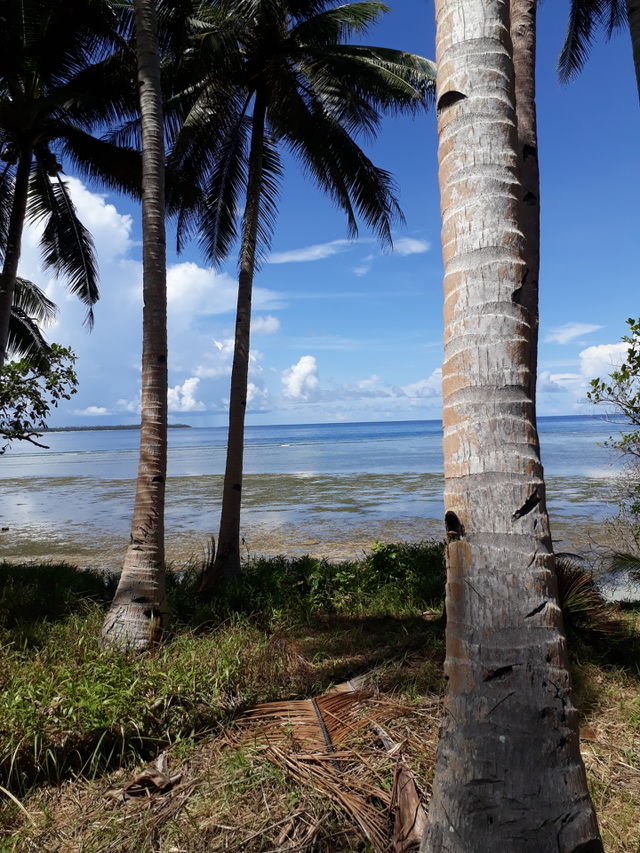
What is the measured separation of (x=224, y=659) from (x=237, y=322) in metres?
5.53

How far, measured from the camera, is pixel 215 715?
3.94 meters

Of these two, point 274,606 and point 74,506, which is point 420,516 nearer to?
point 274,606

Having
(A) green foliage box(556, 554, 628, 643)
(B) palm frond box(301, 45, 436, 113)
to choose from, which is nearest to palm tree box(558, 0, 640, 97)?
(B) palm frond box(301, 45, 436, 113)

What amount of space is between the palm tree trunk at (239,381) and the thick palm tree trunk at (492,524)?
611 centimetres

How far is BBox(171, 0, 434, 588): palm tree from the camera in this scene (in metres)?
8.64

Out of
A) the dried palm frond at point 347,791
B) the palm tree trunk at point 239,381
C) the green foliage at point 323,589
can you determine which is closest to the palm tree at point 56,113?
the palm tree trunk at point 239,381

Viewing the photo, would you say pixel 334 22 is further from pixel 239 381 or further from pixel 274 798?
pixel 274 798

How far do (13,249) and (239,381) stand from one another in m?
4.49

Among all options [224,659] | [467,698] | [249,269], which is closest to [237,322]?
[249,269]

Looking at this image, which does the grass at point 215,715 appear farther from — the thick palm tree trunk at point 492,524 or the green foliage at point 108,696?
the thick palm tree trunk at point 492,524

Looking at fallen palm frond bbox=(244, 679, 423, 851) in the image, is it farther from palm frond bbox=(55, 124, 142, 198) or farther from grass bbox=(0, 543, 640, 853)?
palm frond bbox=(55, 124, 142, 198)

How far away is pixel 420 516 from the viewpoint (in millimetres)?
16969

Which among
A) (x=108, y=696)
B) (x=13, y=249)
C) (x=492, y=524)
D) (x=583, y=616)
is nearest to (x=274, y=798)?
(x=108, y=696)

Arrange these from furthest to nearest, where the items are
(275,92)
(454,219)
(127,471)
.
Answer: (127,471)
(275,92)
(454,219)
